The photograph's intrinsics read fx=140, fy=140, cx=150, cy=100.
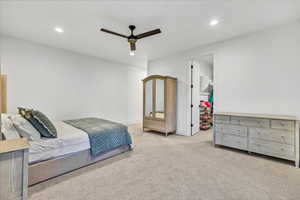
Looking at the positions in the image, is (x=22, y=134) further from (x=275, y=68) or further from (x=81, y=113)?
(x=275, y=68)

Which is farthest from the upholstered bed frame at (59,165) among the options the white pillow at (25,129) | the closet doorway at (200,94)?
the closet doorway at (200,94)

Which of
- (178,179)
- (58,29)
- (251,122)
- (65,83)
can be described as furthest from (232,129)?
(65,83)

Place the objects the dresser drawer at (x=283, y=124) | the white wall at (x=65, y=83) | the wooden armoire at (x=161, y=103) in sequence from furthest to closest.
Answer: the wooden armoire at (x=161, y=103) < the white wall at (x=65, y=83) < the dresser drawer at (x=283, y=124)

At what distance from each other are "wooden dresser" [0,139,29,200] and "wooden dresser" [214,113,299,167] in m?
3.36

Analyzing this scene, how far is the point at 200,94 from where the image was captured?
530cm

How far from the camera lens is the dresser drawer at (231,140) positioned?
9.55 feet

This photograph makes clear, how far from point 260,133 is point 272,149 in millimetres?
319

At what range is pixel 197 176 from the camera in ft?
6.89

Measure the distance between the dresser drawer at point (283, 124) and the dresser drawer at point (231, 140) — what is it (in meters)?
0.57

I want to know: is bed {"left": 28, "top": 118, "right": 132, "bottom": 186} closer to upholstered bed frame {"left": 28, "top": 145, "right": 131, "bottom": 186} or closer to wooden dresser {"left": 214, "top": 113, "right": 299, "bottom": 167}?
upholstered bed frame {"left": 28, "top": 145, "right": 131, "bottom": 186}

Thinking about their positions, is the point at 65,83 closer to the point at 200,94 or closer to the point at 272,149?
the point at 200,94

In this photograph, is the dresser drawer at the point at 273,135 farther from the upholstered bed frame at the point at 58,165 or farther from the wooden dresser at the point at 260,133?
the upholstered bed frame at the point at 58,165

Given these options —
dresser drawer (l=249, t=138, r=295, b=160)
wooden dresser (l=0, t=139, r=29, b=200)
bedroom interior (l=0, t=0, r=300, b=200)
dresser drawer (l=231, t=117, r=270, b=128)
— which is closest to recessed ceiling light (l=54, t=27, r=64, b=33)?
bedroom interior (l=0, t=0, r=300, b=200)

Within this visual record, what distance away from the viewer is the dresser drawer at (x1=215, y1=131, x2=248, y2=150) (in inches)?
115
